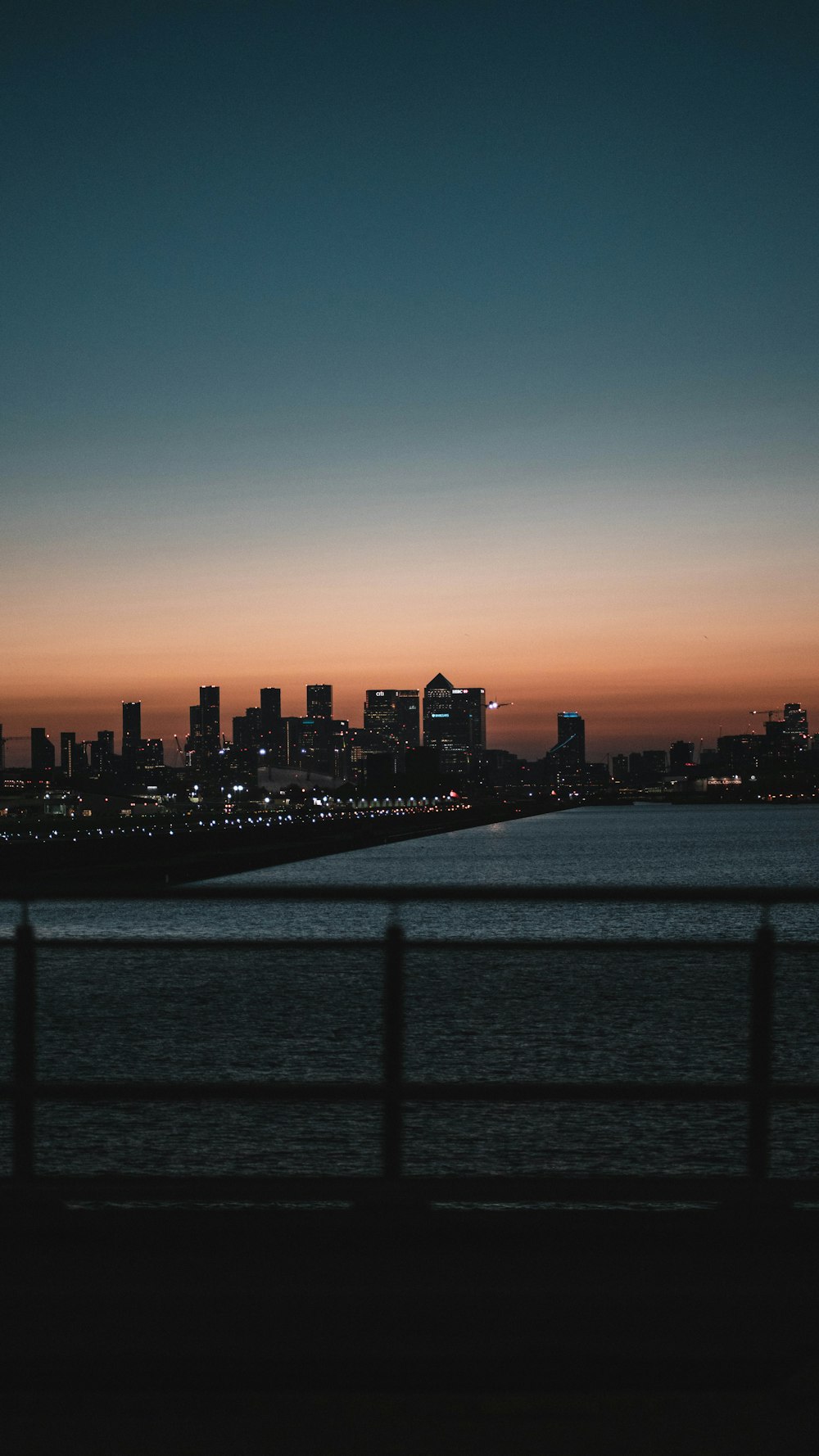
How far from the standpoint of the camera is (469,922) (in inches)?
2270

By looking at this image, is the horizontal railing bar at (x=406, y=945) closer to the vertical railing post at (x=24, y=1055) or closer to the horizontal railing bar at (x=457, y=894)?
the vertical railing post at (x=24, y=1055)

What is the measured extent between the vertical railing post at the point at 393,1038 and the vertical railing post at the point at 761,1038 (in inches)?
64.4

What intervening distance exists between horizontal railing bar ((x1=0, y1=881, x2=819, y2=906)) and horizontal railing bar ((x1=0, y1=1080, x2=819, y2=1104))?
0.85 meters

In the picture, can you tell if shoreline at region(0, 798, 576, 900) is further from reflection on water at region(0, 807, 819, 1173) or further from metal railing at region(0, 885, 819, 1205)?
metal railing at region(0, 885, 819, 1205)

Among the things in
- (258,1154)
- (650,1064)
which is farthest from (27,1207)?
(650,1064)

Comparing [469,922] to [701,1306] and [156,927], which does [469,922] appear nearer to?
[156,927]

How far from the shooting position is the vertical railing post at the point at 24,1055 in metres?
6.58

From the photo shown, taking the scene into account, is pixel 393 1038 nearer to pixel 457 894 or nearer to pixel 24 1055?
pixel 457 894

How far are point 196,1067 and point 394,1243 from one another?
15.6 m

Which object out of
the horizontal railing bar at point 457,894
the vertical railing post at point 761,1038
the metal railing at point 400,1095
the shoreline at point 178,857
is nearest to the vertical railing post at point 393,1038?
the metal railing at point 400,1095

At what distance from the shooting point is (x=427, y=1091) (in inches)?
257

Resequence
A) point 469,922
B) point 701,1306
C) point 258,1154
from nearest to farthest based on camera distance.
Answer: point 701,1306, point 258,1154, point 469,922

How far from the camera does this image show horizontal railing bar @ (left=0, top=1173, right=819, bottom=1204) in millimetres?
6438

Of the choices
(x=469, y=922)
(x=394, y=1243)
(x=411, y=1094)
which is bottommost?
(x=469, y=922)
